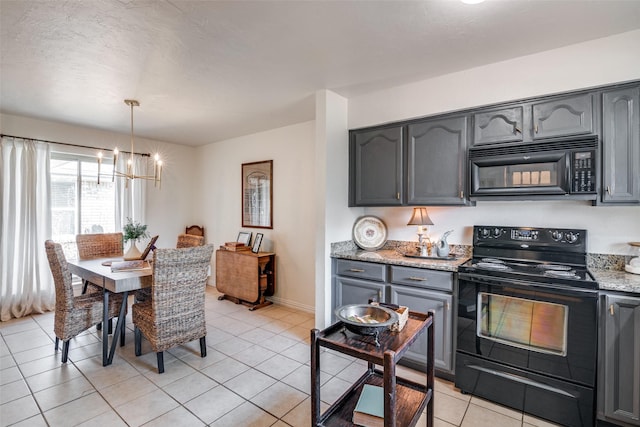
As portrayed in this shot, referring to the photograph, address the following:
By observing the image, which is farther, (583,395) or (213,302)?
(213,302)

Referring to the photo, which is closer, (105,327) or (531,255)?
(531,255)

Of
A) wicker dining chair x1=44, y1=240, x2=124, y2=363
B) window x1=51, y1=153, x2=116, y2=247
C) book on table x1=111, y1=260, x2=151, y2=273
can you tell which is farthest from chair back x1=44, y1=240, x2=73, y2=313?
window x1=51, y1=153, x2=116, y2=247

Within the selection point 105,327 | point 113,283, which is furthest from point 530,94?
point 105,327

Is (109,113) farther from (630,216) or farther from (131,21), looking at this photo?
(630,216)

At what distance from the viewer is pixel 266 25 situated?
1.90m

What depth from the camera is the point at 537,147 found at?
7.34ft

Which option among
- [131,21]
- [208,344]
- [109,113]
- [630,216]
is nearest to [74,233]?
[109,113]

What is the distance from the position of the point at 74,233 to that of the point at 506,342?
517 cm

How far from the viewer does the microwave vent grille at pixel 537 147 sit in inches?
81.4

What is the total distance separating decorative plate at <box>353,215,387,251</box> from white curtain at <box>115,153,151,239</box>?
11.5 feet

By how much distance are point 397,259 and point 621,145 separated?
1.69 meters

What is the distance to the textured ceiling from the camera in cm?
174

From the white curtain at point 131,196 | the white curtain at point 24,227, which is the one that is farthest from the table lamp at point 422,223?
the white curtain at point 24,227

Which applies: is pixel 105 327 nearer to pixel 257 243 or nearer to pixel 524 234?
pixel 257 243
